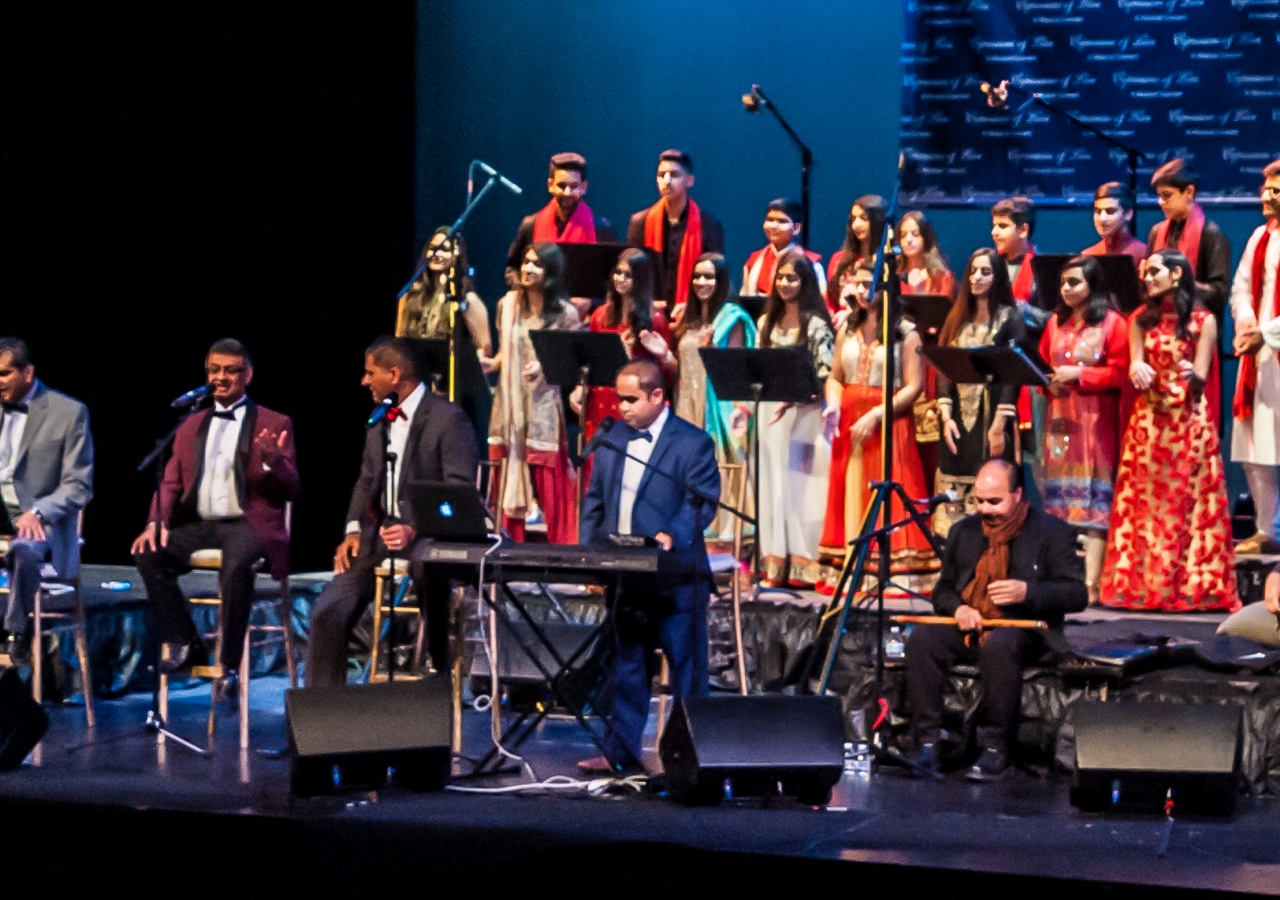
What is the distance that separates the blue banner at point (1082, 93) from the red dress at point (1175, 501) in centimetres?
187

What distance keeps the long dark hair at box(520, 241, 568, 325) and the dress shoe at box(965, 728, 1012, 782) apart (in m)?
3.13

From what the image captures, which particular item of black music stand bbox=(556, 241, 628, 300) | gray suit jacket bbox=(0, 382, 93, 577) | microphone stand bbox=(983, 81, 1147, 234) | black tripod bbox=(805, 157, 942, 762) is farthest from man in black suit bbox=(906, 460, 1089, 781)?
gray suit jacket bbox=(0, 382, 93, 577)

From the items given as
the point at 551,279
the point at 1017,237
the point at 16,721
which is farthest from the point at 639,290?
the point at 16,721

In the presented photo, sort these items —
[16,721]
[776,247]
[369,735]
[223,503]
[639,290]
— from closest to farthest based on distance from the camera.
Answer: [369,735]
[16,721]
[223,503]
[639,290]
[776,247]

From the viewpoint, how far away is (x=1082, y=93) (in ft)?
32.9

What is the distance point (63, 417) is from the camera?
790 centimetres

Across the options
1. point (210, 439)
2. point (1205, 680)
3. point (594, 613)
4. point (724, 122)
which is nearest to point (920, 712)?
point (1205, 680)

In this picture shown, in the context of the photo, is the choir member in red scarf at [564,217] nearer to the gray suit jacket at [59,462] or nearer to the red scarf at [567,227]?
the red scarf at [567,227]

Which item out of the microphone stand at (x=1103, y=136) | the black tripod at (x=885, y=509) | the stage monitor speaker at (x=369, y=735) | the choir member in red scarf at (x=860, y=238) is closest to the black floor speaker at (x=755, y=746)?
the black tripod at (x=885, y=509)

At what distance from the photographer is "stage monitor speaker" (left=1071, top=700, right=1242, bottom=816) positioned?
5.93 m

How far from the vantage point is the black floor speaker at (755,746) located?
19.6ft

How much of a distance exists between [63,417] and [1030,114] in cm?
515

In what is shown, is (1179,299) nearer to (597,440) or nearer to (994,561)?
(994,561)

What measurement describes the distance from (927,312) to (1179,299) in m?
1.04
